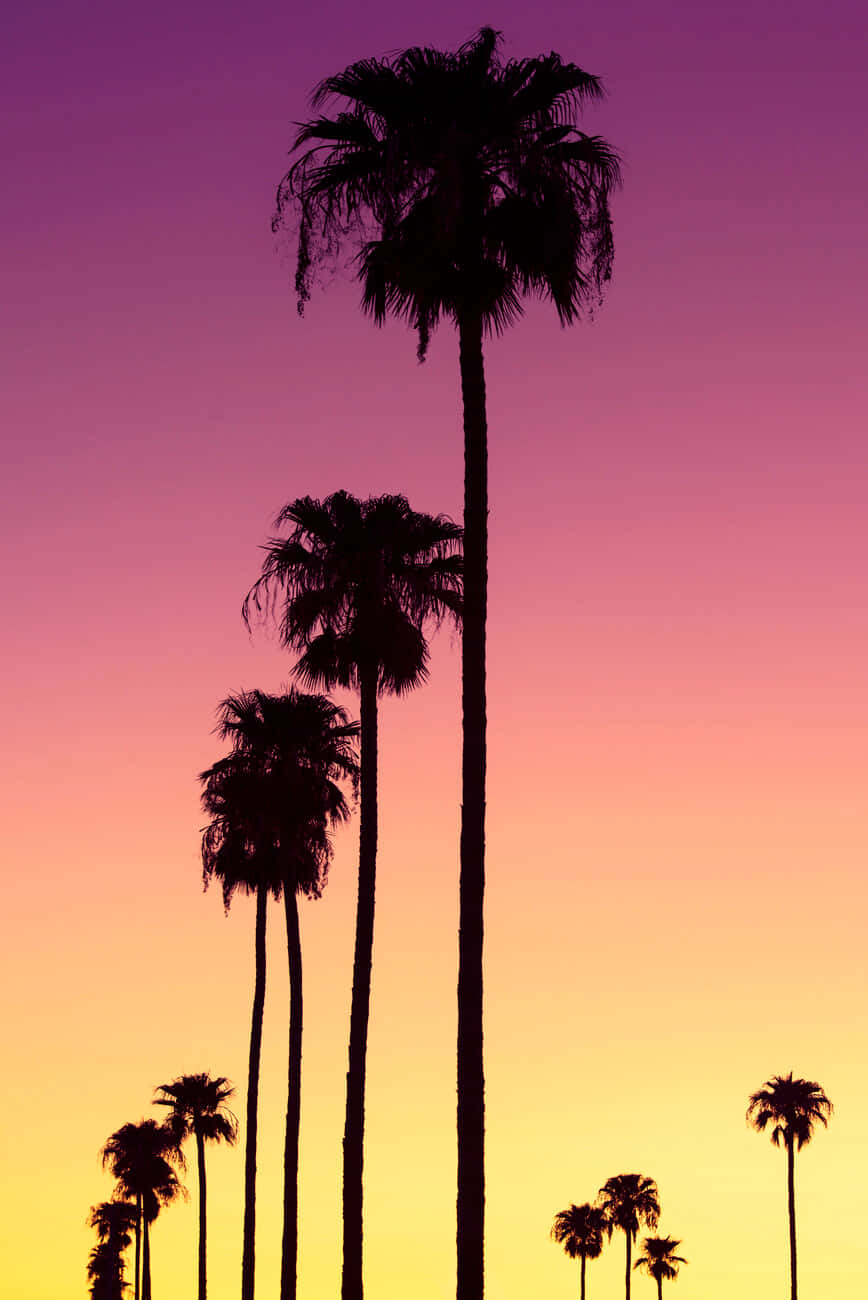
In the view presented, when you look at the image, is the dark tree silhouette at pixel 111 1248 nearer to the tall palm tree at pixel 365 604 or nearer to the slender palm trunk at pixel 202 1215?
the slender palm trunk at pixel 202 1215

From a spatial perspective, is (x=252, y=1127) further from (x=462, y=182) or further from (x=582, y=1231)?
(x=582, y=1231)

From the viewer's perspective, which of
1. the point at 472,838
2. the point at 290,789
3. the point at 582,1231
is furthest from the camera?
the point at 582,1231

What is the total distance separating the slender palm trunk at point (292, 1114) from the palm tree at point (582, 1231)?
84535mm

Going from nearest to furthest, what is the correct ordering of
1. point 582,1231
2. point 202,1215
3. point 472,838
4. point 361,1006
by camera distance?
point 472,838 → point 361,1006 → point 202,1215 → point 582,1231

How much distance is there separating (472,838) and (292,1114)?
29.0 m

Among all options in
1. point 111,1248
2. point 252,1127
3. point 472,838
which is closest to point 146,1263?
point 111,1248

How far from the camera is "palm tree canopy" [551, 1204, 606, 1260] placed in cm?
12900

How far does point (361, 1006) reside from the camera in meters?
37.4

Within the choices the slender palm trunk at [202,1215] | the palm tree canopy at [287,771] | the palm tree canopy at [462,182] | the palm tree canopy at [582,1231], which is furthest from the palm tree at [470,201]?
the palm tree canopy at [582,1231]

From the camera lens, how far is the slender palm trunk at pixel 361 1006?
35850mm

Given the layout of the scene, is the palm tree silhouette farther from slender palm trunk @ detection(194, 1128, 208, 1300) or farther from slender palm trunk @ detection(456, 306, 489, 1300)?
slender palm trunk @ detection(456, 306, 489, 1300)

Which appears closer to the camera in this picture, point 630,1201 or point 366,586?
point 366,586

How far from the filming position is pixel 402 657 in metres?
38.4

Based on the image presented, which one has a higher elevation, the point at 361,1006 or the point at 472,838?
the point at 361,1006
